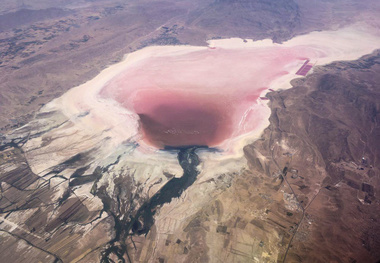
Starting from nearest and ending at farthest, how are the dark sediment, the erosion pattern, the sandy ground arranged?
the erosion pattern < the dark sediment < the sandy ground

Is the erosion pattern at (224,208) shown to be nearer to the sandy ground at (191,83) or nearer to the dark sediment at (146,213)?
the dark sediment at (146,213)

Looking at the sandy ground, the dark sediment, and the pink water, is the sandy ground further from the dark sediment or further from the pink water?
the dark sediment

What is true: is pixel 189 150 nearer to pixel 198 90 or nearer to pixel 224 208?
pixel 224 208

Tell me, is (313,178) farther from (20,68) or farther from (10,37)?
(10,37)

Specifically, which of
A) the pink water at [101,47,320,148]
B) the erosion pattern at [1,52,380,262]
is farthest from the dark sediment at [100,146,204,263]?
the pink water at [101,47,320,148]

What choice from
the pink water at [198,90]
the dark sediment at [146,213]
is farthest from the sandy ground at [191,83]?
the dark sediment at [146,213]

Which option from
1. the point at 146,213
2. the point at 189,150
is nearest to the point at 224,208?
the point at 146,213
